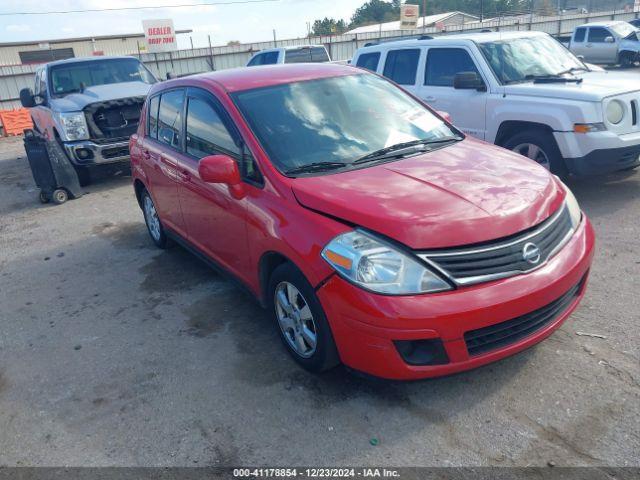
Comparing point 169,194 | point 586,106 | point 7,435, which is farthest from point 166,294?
point 586,106

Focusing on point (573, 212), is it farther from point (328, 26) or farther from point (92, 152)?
point (328, 26)

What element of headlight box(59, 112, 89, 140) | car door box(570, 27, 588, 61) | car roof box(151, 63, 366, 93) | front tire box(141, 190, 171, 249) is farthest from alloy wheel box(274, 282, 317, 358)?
car door box(570, 27, 588, 61)

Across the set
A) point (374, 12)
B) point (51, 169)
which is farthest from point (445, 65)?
point (374, 12)

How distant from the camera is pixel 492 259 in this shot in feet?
9.16

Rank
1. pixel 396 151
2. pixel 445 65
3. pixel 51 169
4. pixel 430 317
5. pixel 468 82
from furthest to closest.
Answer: pixel 51 169, pixel 445 65, pixel 468 82, pixel 396 151, pixel 430 317

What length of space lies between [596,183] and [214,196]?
5079mm

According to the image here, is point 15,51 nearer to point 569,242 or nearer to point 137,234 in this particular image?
point 137,234

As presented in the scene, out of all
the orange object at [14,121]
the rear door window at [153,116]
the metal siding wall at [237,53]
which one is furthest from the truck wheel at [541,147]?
the orange object at [14,121]

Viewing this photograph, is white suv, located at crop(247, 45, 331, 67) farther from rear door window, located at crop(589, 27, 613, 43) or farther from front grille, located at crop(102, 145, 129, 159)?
rear door window, located at crop(589, 27, 613, 43)

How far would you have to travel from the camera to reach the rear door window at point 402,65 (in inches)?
303

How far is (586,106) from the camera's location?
5684mm

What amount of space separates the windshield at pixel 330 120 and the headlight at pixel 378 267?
86cm

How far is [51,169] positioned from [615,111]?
26.4 ft

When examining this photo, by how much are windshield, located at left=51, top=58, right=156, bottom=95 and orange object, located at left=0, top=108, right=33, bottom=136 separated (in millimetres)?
9456
